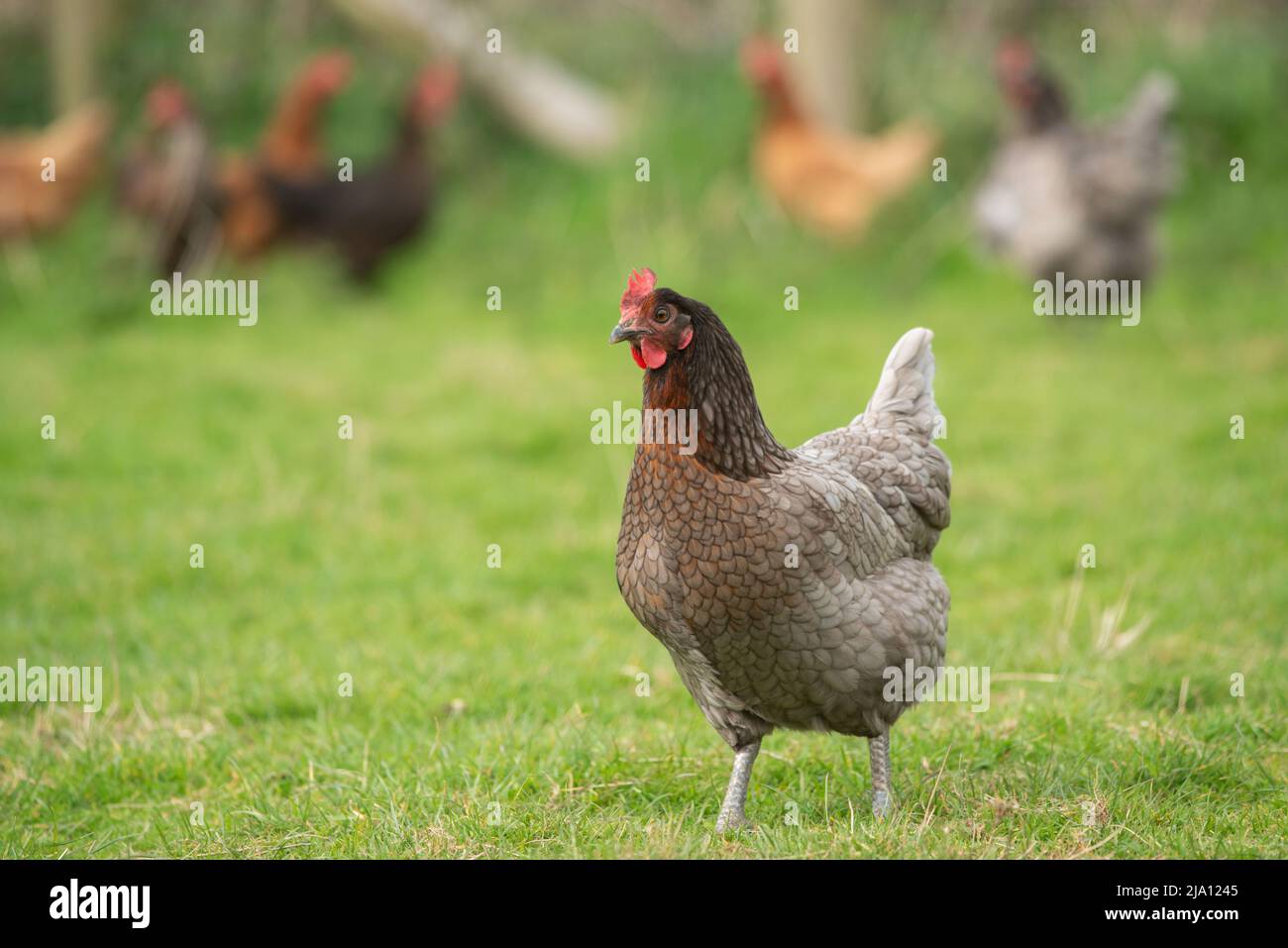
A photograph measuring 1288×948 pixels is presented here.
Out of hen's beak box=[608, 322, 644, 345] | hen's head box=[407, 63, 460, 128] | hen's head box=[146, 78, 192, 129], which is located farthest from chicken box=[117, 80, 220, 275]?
hen's beak box=[608, 322, 644, 345]

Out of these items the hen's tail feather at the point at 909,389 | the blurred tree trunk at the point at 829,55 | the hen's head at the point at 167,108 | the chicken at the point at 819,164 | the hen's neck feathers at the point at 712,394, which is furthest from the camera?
the blurred tree trunk at the point at 829,55

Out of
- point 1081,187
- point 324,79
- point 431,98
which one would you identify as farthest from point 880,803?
point 324,79

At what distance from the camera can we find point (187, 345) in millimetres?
9930

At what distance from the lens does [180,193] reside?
10.7 metres

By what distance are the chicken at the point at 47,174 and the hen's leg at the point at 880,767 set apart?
9.33m

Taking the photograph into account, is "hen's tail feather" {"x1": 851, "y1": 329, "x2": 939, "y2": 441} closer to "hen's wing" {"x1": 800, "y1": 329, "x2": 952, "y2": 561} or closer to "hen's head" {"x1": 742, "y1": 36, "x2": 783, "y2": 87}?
"hen's wing" {"x1": 800, "y1": 329, "x2": 952, "y2": 561}

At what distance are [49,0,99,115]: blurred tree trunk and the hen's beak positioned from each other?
1060 cm

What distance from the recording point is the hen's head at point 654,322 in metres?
3.70

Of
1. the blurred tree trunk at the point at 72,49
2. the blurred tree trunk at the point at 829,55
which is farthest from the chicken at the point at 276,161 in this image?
the blurred tree trunk at the point at 829,55

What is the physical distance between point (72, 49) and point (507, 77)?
374 centimetres

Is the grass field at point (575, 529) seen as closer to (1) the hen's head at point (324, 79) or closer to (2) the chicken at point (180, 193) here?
(2) the chicken at point (180, 193)

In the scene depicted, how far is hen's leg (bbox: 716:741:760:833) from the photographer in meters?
3.96

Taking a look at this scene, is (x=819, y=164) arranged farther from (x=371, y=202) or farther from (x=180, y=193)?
(x=180, y=193)
